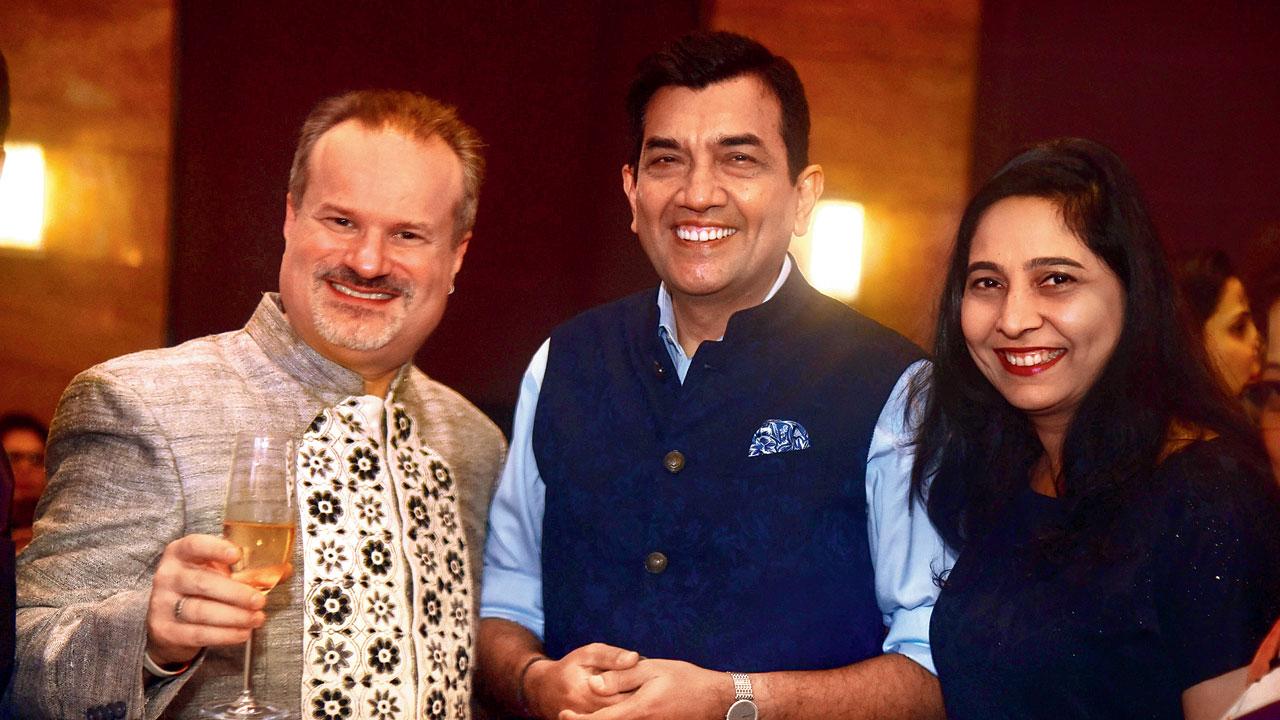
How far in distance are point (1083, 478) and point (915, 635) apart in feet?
1.39

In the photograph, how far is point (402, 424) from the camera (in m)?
2.42

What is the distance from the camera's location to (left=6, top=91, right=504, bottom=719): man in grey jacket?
1.93 meters

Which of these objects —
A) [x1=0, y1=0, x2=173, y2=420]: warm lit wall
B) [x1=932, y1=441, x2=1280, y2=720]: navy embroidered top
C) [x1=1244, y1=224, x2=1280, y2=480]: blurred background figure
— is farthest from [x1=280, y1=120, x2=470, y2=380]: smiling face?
[x1=0, y1=0, x2=173, y2=420]: warm lit wall

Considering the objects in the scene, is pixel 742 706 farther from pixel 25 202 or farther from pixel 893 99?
pixel 25 202

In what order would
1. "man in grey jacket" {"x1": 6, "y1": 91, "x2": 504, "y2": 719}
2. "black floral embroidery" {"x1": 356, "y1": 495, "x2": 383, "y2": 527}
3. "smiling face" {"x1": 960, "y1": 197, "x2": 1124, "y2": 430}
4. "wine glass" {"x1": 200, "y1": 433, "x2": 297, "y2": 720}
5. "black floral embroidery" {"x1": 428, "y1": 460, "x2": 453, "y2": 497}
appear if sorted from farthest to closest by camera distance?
"black floral embroidery" {"x1": 428, "y1": 460, "x2": 453, "y2": 497} < "black floral embroidery" {"x1": 356, "y1": 495, "x2": 383, "y2": 527} < "smiling face" {"x1": 960, "y1": 197, "x2": 1124, "y2": 430} < "man in grey jacket" {"x1": 6, "y1": 91, "x2": 504, "y2": 719} < "wine glass" {"x1": 200, "y1": 433, "x2": 297, "y2": 720}

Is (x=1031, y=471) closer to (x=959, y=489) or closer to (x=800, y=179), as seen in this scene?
(x=959, y=489)

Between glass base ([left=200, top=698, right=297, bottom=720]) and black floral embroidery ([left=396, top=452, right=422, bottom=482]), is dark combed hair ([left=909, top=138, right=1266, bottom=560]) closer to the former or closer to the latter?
black floral embroidery ([left=396, top=452, right=422, bottom=482])

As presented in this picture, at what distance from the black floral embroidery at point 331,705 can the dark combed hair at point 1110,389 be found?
107 cm

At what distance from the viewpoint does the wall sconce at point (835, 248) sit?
5.64 m

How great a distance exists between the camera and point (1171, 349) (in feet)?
6.68

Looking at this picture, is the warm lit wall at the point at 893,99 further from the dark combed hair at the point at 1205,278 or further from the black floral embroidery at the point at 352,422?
the black floral embroidery at the point at 352,422

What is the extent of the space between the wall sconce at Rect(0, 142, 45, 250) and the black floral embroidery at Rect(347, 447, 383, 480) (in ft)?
11.9

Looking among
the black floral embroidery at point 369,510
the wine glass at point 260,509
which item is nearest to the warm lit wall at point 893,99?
the black floral embroidery at point 369,510

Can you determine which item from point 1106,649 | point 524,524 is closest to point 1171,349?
point 1106,649
